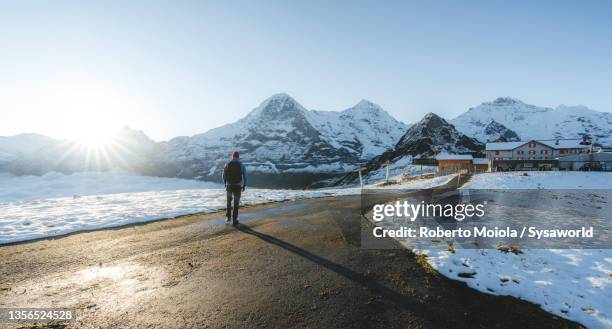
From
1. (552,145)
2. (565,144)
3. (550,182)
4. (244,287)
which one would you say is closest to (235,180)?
(244,287)

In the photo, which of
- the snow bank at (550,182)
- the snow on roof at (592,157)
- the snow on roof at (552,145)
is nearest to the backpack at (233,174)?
the snow bank at (550,182)

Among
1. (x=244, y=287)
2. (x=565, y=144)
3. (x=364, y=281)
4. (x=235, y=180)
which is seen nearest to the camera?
(x=244, y=287)

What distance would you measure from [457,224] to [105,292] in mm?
10916

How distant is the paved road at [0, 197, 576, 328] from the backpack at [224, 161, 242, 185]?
3.10 m

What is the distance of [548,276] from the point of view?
18.3ft

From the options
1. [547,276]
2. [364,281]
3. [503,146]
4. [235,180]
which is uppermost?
[503,146]

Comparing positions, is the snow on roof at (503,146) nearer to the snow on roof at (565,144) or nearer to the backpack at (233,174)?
the snow on roof at (565,144)

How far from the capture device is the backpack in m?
10.8

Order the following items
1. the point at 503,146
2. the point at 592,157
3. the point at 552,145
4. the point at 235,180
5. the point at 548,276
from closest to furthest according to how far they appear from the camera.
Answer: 1. the point at 548,276
2. the point at 235,180
3. the point at 592,157
4. the point at 552,145
5. the point at 503,146

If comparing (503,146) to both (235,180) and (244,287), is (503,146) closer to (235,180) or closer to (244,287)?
(235,180)

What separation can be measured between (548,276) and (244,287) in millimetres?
6022

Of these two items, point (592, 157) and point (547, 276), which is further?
point (592, 157)

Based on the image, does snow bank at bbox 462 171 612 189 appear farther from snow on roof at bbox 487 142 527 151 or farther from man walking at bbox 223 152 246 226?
snow on roof at bbox 487 142 527 151

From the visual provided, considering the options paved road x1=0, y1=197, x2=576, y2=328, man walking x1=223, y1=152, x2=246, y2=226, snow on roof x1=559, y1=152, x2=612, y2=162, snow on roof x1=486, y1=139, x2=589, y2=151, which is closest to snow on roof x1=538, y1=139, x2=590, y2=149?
snow on roof x1=486, y1=139, x2=589, y2=151
